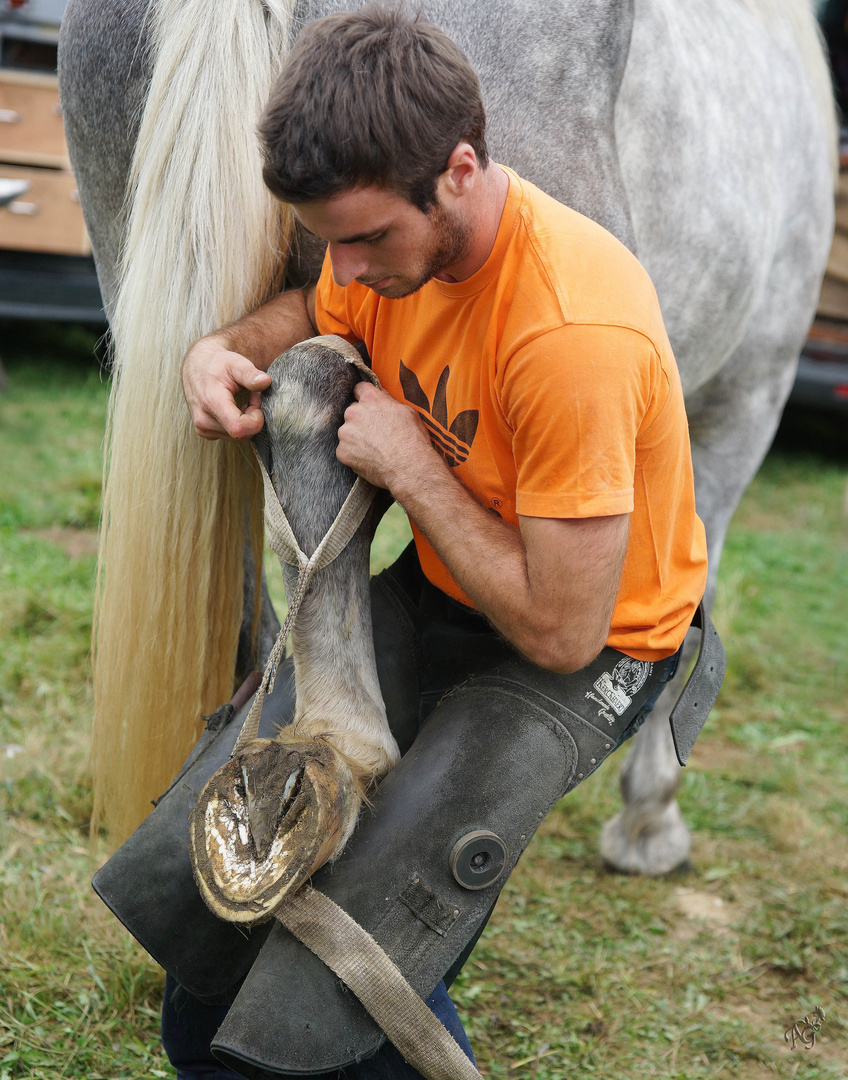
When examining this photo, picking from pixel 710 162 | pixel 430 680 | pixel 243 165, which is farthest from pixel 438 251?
pixel 710 162

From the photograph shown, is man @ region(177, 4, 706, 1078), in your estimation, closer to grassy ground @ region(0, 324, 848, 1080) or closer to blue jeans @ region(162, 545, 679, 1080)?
blue jeans @ region(162, 545, 679, 1080)

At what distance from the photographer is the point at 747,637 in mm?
4238

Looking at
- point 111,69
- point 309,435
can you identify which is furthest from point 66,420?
point 309,435

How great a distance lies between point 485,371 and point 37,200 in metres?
5.59

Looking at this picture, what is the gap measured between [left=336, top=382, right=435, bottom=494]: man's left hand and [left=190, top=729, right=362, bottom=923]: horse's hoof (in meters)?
0.42

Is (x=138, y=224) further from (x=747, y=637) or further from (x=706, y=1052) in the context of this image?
(x=747, y=637)

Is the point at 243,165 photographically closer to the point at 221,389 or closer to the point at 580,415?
the point at 221,389

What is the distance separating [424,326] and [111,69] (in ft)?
2.66

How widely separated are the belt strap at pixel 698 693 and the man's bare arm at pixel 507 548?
14.0 inches

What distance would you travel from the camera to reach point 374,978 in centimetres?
140

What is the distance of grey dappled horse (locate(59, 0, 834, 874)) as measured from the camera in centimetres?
172

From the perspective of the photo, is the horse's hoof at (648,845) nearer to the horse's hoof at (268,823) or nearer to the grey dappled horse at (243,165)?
the grey dappled horse at (243,165)

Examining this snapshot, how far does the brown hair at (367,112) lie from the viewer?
4.21 ft


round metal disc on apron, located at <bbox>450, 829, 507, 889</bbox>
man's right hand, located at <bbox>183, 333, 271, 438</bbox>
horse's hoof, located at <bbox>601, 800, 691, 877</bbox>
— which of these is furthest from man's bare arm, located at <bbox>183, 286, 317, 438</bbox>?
horse's hoof, located at <bbox>601, 800, 691, 877</bbox>
